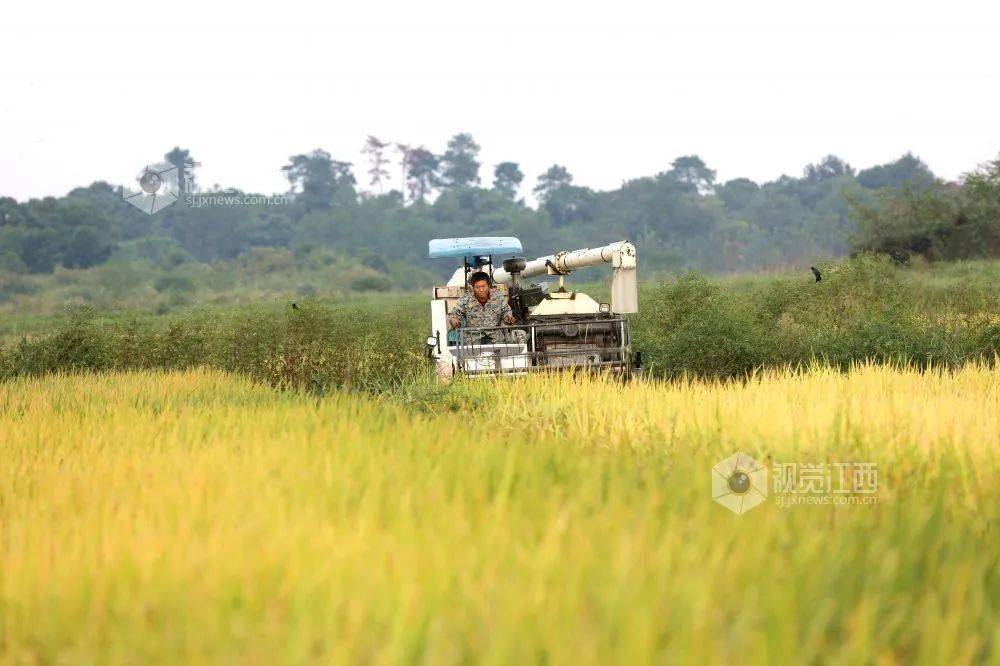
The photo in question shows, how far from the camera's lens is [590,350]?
1263 centimetres

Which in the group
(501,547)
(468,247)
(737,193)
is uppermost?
(737,193)

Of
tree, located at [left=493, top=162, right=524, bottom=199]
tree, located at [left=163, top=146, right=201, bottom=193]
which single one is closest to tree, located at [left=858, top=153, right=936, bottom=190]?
tree, located at [left=493, top=162, right=524, bottom=199]

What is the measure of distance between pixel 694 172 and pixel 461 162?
23403mm

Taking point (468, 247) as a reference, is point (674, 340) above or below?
below

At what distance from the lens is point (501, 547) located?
13.6ft

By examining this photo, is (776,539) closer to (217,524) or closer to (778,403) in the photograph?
(217,524)

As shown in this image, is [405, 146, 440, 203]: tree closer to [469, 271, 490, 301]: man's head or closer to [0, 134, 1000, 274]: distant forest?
[0, 134, 1000, 274]: distant forest

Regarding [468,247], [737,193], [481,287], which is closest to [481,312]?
[481,287]

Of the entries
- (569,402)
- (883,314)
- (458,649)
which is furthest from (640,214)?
(458,649)

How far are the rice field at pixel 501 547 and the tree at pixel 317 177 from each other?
93.7 m

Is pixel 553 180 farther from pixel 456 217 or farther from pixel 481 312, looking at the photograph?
pixel 481 312

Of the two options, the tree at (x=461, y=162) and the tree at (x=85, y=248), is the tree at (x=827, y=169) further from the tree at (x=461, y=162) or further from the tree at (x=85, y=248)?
the tree at (x=85, y=248)

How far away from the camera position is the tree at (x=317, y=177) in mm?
99500

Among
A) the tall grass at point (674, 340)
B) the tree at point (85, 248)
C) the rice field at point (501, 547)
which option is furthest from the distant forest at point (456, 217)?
the rice field at point (501, 547)
